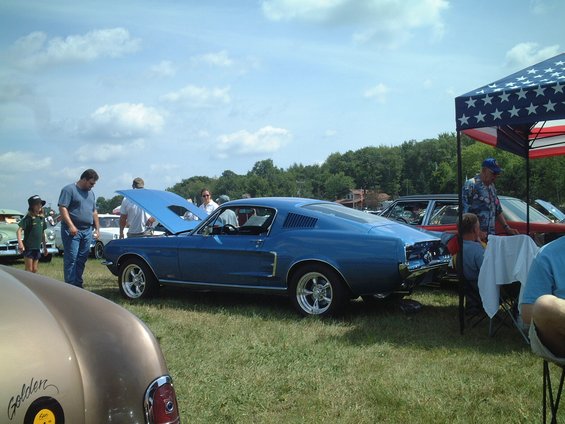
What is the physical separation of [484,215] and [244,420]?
4.93 meters

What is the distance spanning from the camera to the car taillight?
1735mm

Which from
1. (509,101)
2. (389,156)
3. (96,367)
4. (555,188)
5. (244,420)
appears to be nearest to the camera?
(96,367)

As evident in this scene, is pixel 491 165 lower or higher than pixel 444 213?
higher

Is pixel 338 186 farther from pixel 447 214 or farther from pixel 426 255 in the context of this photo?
pixel 426 255

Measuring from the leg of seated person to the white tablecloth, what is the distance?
312 centimetres

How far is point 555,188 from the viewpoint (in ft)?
220

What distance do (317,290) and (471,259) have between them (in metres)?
1.79

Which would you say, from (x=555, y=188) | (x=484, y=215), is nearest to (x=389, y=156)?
(x=555, y=188)

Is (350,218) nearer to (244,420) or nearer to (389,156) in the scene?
(244,420)

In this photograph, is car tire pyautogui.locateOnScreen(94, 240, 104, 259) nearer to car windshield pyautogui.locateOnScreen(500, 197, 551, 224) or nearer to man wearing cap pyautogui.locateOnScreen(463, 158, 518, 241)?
car windshield pyautogui.locateOnScreen(500, 197, 551, 224)

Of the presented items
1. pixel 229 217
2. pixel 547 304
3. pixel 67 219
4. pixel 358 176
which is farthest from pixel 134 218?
pixel 358 176

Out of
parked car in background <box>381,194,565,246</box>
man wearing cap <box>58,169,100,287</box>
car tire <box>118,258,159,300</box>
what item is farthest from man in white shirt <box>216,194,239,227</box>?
parked car in background <box>381,194,565,246</box>

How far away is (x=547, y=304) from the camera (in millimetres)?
2059

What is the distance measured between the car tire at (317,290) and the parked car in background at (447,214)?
3.18 m
